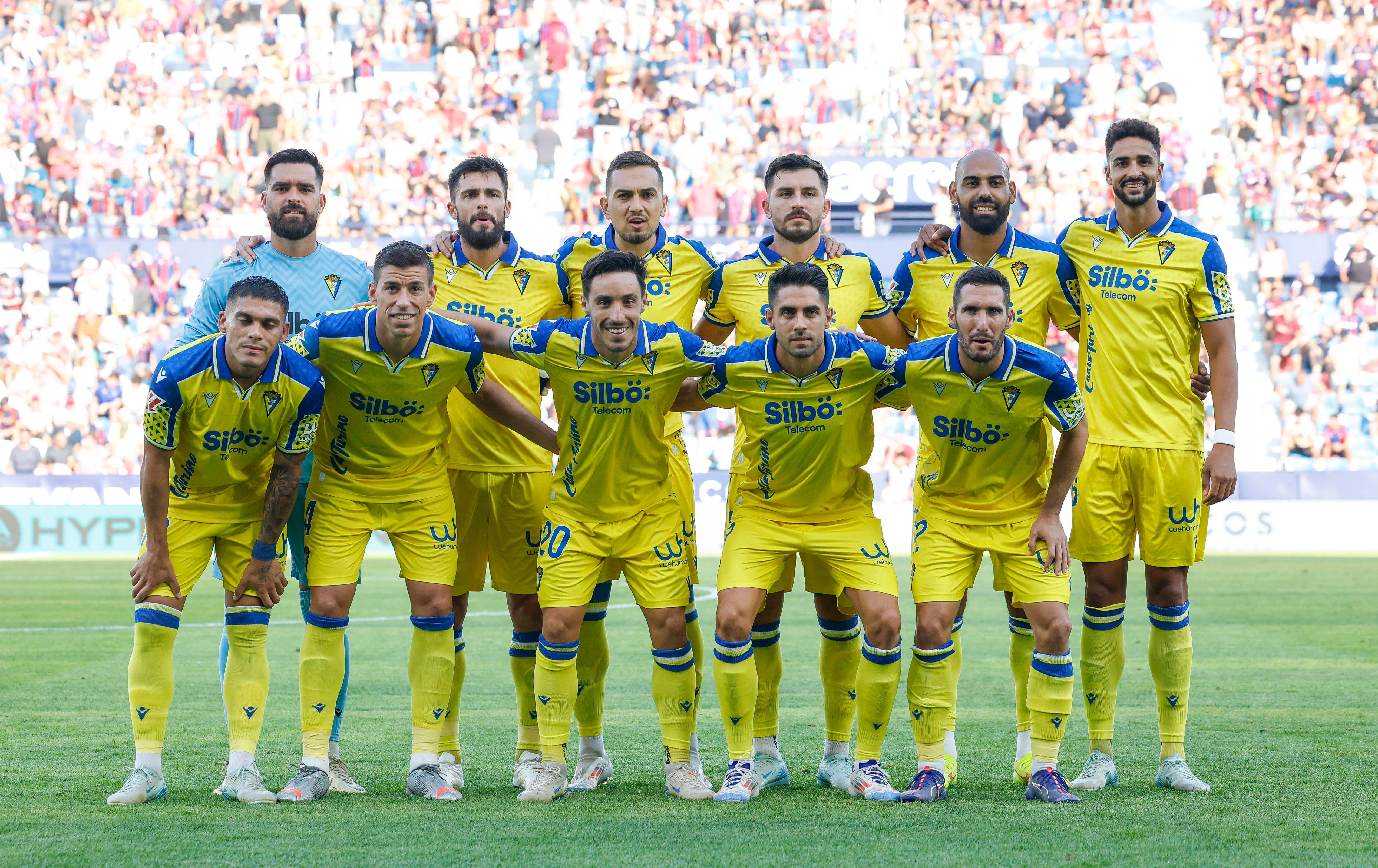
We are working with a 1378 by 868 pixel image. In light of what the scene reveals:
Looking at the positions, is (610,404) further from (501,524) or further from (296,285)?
(296,285)

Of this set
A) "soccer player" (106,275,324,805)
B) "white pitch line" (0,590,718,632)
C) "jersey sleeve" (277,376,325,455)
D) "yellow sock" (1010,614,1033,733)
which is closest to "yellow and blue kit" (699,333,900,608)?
"yellow sock" (1010,614,1033,733)

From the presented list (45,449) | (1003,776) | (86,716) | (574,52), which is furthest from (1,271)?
(1003,776)

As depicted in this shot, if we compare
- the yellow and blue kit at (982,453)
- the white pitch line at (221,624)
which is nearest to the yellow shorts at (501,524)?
the yellow and blue kit at (982,453)

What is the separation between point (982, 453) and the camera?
5.31 m

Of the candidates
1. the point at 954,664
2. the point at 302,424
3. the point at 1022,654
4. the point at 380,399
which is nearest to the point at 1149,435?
the point at 1022,654

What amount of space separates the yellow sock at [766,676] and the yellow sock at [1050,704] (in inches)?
42.7

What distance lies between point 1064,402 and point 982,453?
38 cm

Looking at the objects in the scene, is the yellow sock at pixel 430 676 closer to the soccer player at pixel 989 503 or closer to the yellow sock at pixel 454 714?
the yellow sock at pixel 454 714

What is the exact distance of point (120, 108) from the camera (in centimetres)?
2497

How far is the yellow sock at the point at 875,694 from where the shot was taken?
5195 millimetres

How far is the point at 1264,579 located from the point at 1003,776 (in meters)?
10.9

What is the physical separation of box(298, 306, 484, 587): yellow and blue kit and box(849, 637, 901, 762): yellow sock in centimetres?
172

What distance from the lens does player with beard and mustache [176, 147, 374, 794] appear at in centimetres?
559

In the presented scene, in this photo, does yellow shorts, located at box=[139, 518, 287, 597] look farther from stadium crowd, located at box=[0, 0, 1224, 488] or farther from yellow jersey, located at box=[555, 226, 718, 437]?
stadium crowd, located at box=[0, 0, 1224, 488]
